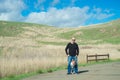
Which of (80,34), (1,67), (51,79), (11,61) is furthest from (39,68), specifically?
(80,34)

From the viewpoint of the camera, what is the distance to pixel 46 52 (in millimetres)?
38000

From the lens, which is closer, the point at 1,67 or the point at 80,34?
the point at 1,67

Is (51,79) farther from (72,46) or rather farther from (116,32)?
(116,32)

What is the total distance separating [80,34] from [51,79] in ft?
445

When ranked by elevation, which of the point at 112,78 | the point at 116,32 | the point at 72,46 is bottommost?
the point at 112,78

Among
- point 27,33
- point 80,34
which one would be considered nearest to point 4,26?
point 27,33

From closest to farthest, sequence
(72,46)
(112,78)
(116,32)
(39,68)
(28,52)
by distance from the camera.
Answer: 1. (112,78)
2. (72,46)
3. (39,68)
4. (28,52)
5. (116,32)

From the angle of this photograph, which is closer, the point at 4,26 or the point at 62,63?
the point at 62,63

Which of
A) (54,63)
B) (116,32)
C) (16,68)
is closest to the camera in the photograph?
(16,68)

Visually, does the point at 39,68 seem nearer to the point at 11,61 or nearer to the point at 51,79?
the point at 11,61

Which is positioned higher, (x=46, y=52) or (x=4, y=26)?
(x=4, y=26)

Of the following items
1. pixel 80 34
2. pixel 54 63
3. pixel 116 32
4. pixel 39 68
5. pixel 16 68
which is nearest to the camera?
pixel 16 68

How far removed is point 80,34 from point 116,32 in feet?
73.8

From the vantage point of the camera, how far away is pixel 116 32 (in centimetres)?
13662
